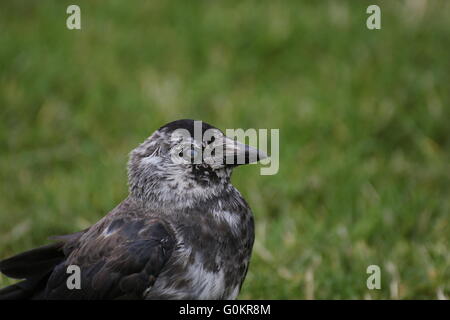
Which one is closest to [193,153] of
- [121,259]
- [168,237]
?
[168,237]

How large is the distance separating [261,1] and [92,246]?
4.39m

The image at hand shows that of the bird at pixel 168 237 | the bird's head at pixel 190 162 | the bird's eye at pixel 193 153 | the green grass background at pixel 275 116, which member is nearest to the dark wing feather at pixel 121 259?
the bird at pixel 168 237

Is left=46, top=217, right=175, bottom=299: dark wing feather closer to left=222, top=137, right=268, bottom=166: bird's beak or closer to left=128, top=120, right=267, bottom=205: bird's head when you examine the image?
left=128, top=120, right=267, bottom=205: bird's head

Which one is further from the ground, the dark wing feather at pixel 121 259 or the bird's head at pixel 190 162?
the bird's head at pixel 190 162

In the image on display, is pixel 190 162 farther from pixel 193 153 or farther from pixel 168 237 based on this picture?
pixel 168 237

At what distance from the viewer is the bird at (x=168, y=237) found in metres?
3.32

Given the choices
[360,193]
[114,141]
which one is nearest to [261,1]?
[114,141]

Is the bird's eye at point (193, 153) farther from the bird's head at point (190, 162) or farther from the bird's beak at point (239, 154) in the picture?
the bird's beak at point (239, 154)

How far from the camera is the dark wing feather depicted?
3303mm

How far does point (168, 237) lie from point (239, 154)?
0.51 metres

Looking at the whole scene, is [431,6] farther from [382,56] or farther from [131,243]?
[131,243]

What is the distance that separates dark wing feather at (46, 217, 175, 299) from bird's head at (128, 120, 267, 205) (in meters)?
0.18

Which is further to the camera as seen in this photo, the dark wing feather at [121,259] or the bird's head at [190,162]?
the bird's head at [190,162]

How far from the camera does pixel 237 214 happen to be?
3.53m
